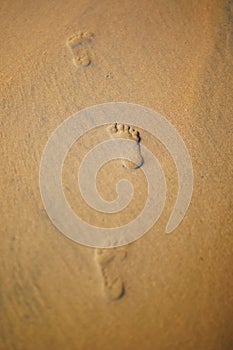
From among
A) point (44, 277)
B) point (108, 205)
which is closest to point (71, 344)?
point (44, 277)

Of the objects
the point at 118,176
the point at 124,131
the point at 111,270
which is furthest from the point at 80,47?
the point at 111,270

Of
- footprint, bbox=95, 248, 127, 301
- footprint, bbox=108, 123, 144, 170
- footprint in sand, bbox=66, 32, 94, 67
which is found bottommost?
footprint, bbox=95, 248, 127, 301

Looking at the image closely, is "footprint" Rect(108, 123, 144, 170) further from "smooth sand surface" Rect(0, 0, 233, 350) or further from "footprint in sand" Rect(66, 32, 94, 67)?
"footprint in sand" Rect(66, 32, 94, 67)

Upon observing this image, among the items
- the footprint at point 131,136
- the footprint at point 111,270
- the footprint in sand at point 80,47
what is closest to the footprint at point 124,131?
the footprint at point 131,136

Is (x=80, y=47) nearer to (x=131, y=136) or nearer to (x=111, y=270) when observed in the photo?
(x=131, y=136)

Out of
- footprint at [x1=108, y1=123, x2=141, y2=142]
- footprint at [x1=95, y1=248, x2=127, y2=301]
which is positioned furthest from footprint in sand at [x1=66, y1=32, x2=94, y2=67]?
footprint at [x1=95, y1=248, x2=127, y2=301]

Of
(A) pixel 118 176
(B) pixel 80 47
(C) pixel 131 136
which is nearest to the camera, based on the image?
(A) pixel 118 176
